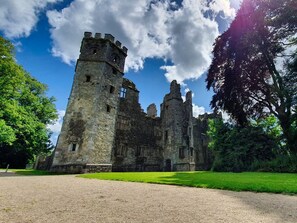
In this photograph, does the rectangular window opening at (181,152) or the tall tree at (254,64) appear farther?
Answer: the rectangular window opening at (181,152)

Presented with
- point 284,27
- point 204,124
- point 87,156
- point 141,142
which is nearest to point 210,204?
point 87,156

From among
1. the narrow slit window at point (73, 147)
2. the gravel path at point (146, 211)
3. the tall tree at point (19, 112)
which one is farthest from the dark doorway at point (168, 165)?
the gravel path at point (146, 211)

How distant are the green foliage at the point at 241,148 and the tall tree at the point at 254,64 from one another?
1763 mm

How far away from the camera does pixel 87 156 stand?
17.0m

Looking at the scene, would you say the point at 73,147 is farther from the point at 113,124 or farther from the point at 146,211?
the point at 146,211

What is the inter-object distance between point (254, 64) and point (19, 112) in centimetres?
2337

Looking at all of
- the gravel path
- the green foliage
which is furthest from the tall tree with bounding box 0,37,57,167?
the green foliage

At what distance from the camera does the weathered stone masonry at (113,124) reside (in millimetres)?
17625

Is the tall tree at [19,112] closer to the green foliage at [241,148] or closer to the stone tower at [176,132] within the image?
the stone tower at [176,132]

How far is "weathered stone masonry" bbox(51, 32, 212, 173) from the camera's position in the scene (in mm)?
17625

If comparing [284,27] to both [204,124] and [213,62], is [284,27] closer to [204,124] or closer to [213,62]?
[213,62]

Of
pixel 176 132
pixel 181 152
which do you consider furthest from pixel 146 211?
pixel 176 132

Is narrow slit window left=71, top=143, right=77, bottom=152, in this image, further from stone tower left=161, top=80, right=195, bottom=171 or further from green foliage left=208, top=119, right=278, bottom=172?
green foliage left=208, top=119, right=278, bottom=172

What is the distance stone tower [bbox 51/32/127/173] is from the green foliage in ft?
38.5
